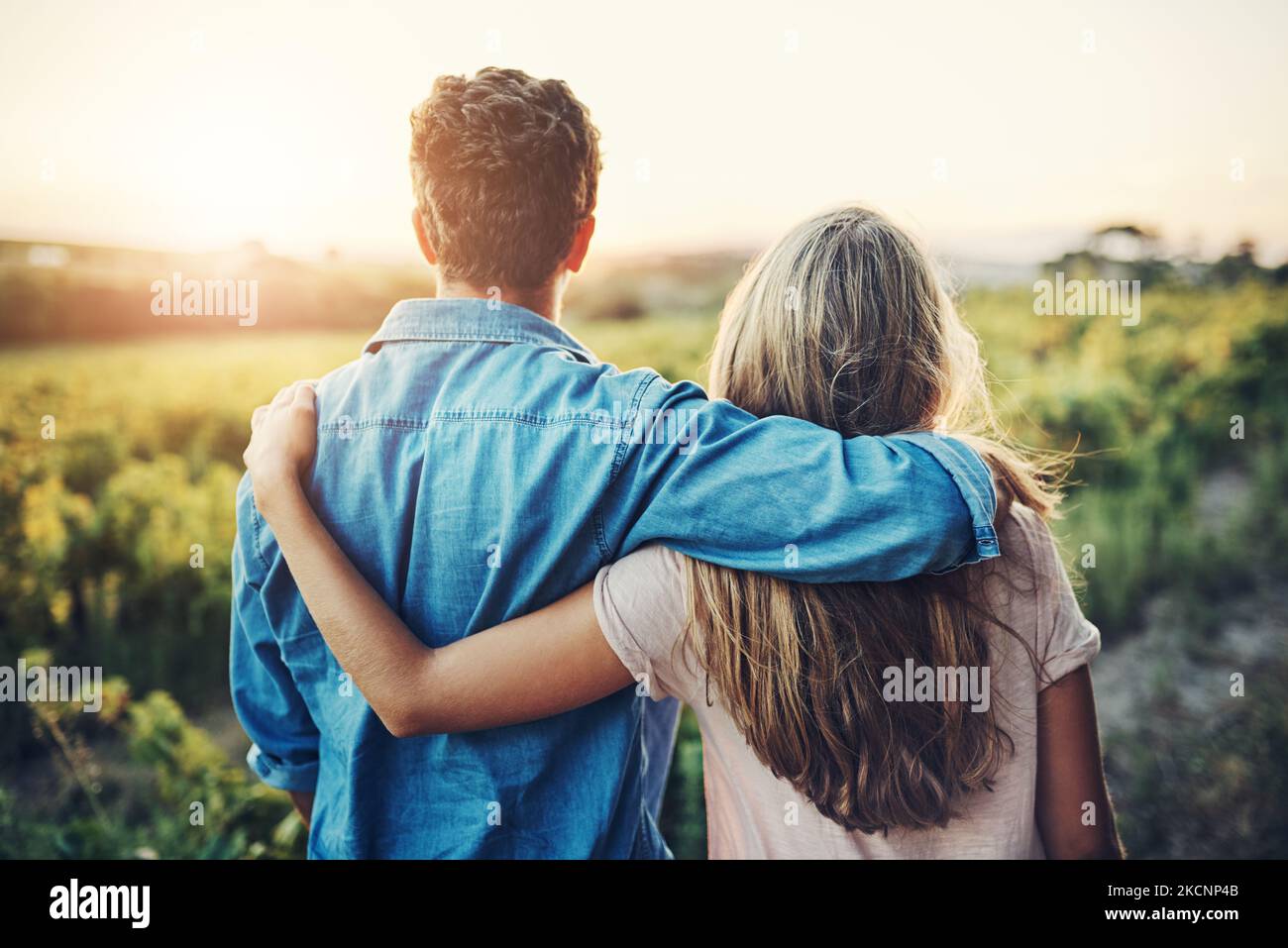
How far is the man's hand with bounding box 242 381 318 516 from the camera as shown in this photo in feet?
4.34

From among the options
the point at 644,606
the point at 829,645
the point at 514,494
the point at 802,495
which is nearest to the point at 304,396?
the point at 514,494

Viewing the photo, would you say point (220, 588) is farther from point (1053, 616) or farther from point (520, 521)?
Answer: point (1053, 616)

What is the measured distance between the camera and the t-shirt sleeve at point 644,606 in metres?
1.26

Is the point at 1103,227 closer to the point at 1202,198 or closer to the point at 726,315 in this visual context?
the point at 1202,198

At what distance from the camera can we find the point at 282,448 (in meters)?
1.34

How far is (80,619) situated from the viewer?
3.00 meters

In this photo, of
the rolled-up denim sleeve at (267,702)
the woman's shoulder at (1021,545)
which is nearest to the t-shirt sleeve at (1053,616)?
the woman's shoulder at (1021,545)

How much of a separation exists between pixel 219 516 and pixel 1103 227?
13.4 feet

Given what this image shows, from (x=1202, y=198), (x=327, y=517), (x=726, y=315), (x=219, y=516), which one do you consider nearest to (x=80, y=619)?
(x=219, y=516)

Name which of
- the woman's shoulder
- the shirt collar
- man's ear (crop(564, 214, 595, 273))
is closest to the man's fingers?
the shirt collar

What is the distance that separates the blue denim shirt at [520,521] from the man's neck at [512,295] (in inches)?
2.1

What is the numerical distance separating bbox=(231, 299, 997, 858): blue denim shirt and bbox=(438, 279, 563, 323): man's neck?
0.17 feet

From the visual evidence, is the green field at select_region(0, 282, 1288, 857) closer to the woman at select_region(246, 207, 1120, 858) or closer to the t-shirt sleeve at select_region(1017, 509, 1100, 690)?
the woman at select_region(246, 207, 1120, 858)

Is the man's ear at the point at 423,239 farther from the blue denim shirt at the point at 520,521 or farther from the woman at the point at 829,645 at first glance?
the woman at the point at 829,645
